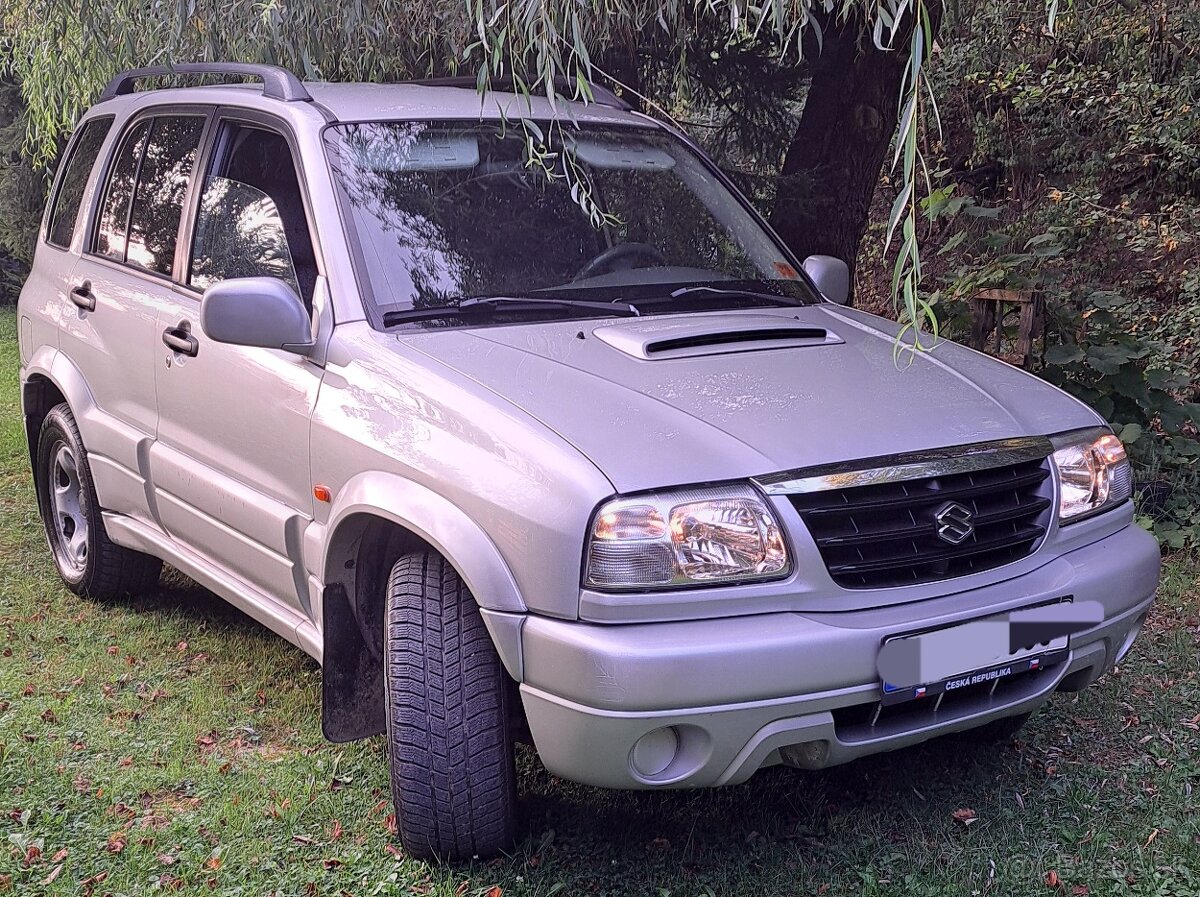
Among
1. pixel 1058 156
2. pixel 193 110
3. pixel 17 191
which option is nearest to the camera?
pixel 193 110

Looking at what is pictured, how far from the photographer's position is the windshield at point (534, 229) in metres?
3.36

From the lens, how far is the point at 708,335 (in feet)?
10.5

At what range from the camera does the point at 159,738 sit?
378cm

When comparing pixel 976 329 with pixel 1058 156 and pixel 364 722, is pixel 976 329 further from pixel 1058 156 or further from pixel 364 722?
pixel 1058 156

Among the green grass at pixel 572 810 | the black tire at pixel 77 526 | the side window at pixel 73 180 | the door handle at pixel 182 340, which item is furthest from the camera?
the side window at pixel 73 180

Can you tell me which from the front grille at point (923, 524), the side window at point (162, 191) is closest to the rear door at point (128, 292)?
the side window at point (162, 191)

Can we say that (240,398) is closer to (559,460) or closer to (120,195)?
(559,460)

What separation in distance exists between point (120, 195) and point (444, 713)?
2706 mm

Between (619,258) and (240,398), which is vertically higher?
(619,258)

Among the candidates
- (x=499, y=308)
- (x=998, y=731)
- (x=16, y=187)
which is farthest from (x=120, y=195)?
(x=16, y=187)

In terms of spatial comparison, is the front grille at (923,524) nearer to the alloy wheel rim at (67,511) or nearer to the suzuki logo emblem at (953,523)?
the suzuki logo emblem at (953,523)

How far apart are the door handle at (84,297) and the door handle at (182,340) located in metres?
0.74

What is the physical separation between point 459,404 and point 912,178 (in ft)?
3.58

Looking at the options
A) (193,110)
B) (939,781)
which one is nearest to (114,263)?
(193,110)
